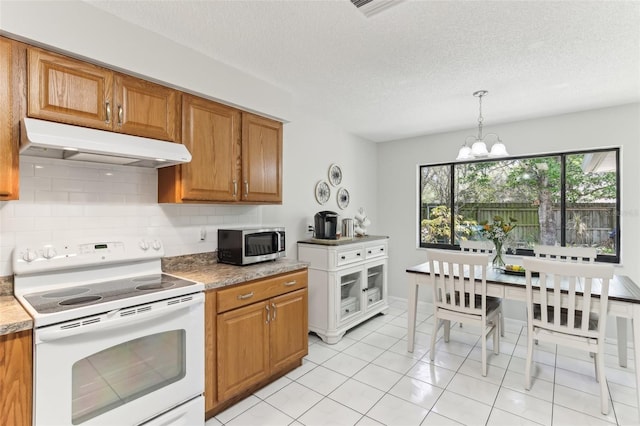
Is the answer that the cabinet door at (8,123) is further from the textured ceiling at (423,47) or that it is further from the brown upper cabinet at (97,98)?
the textured ceiling at (423,47)

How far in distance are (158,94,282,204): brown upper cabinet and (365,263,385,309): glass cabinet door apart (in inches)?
64.9

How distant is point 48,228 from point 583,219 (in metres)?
4.73

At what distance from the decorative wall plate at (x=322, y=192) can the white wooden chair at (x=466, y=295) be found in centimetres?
149

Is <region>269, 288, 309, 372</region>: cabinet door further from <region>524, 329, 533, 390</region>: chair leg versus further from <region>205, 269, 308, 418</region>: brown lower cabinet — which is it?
<region>524, 329, 533, 390</region>: chair leg

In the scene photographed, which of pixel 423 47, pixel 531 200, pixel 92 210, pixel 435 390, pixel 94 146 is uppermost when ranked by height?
pixel 423 47

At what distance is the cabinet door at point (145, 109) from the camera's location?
1912 mm

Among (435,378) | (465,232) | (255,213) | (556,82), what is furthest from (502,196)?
(255,213)

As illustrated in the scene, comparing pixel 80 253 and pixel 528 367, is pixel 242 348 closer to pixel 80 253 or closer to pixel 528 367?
pixel 80 253

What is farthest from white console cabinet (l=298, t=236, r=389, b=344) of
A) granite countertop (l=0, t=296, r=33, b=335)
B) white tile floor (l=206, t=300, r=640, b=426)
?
granite countertop (l=0, t=296, r=33, b=335)

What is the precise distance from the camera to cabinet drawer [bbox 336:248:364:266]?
3.34 metres

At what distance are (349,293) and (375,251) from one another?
23.8 inches

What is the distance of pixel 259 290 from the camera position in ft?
7.68

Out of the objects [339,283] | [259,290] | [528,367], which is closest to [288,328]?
[259,290]

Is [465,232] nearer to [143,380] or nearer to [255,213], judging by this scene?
[255,213]
